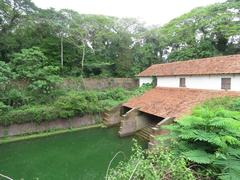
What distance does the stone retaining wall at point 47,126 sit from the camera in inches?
494

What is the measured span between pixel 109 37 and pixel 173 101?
14.1 meters

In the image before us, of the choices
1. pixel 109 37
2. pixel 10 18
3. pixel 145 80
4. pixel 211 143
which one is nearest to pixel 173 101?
pixel 145 80

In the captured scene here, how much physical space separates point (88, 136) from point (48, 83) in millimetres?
5301

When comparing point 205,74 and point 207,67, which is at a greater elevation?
point 207,67

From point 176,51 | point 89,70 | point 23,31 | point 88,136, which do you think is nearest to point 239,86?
point 88,136

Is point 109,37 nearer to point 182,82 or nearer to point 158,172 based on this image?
point 182,82

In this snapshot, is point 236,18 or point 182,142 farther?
point 236,18

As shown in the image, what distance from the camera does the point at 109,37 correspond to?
78.6 feet

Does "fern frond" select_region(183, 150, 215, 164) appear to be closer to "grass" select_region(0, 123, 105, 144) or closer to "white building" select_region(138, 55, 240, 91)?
"white building" select_region(138, 55, 240, 91)

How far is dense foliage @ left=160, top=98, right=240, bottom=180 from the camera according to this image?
143 inches

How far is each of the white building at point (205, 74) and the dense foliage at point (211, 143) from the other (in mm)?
7384

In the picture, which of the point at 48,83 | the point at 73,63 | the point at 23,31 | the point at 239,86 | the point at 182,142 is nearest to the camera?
the point at 182,142

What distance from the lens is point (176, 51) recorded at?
25.6 meters

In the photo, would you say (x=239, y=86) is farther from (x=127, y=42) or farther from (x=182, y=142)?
(x=127, y=42)
